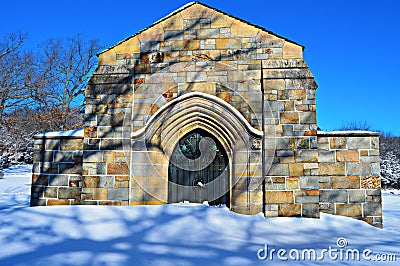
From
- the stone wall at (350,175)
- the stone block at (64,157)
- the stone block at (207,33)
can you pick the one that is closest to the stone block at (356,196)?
the stone wall at (350,175)

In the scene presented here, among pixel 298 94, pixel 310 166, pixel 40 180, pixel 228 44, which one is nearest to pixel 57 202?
pixel 40 180

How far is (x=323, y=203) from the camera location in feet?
17.2

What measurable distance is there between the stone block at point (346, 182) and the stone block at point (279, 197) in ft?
2.90

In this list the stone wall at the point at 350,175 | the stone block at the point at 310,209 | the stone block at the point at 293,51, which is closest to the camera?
the stone block at the point at 310,209

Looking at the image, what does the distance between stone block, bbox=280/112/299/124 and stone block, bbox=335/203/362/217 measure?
1.67 meters

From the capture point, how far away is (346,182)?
17.2 ft

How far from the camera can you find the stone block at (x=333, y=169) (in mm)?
5273

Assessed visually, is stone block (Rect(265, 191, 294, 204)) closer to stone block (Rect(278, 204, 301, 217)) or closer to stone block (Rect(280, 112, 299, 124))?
stone block (Rect(278, 204, 301, 217))

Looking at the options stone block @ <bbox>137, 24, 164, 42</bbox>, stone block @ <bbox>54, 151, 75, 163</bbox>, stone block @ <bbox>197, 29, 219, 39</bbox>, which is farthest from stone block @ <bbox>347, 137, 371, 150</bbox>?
stone block @ <bbox>54, 151, 75, 163</bbox>

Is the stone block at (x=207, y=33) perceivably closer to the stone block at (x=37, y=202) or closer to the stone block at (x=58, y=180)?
the stone block at (x=58, y=180)

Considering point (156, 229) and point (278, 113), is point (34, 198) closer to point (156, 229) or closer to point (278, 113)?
point (156, 229)

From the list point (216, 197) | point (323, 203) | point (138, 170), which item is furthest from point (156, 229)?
point (323, 203)

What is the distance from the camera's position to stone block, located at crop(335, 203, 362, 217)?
16.9 ft

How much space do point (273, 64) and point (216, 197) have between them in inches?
107
